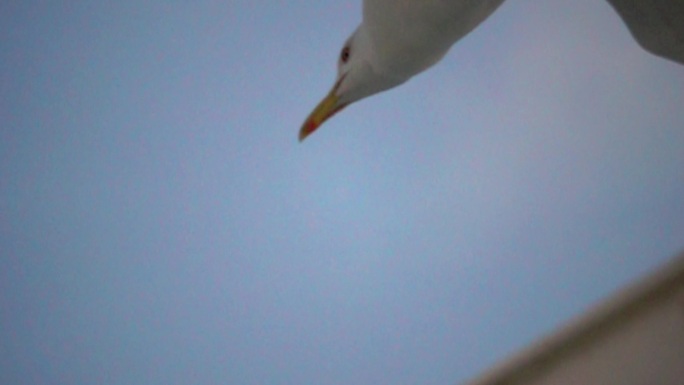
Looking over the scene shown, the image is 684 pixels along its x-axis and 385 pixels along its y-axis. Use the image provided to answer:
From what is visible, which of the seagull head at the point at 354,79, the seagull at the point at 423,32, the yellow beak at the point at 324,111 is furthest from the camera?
the yellow beak at the point at 324,111

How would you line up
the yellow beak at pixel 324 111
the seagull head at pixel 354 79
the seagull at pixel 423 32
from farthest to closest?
the yellow beak at pixel 324 111
the seagull head at pixel 354 79
the seagull at pixel 423 32

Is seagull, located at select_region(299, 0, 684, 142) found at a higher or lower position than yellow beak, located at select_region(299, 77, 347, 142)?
lower

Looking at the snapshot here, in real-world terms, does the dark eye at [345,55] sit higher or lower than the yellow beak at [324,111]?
higher

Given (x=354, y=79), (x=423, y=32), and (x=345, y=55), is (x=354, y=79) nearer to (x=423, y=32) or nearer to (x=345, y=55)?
(x=345, y=55)

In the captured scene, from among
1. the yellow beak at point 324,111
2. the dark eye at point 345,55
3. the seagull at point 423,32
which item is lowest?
the seagull at point 423,32

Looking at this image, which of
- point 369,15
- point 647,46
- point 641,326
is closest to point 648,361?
point 641,326

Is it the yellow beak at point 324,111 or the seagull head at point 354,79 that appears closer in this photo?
the seagull head at point 354,79

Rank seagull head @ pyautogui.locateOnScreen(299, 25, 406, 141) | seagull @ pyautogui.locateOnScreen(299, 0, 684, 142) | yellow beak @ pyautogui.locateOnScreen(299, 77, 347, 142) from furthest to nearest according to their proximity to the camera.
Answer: yellow beak @ pyautogui.locateOnScreen(299, 77, 347, 142) → seagull head @ pyautogui.locateOnScreen(299, 25, 406, 141) → seagull @ pyautogui.locateOnScreen(299, 0, 684, 142)

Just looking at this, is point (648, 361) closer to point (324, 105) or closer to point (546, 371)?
point (546, 371)
